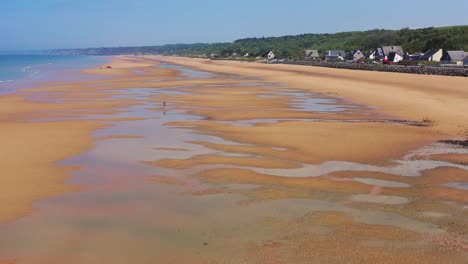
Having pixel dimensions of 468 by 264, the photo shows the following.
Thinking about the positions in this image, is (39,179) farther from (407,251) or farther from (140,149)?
(407,251)

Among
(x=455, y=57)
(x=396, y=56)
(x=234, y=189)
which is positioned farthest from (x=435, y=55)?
(x=234, y=189)

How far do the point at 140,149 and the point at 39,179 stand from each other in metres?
3.48

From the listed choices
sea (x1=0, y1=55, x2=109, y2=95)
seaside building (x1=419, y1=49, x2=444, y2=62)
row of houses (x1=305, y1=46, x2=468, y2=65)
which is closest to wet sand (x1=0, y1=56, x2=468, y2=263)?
sea (x1=0, y1=55, x2=109, y2=95)

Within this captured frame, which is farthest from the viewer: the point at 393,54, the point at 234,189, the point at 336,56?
the point at 336,56

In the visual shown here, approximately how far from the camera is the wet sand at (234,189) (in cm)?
697

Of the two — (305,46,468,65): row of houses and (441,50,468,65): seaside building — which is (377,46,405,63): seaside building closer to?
(305,46,468,65): row of houses

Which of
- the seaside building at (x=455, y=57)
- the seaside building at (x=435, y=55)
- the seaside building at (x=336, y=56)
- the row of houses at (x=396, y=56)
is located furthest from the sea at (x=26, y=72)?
the seaside building at (x=435, y=55)

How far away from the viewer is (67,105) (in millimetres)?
24969

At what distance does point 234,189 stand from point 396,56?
3350 inches

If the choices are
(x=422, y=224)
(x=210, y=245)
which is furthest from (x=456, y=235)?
(x=210, y=245)

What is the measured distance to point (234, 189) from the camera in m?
9.88

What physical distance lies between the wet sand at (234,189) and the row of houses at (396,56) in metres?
56.4

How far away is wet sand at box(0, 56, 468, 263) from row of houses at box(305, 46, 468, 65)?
56.4 m

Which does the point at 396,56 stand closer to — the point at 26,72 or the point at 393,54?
the point at 393,54
